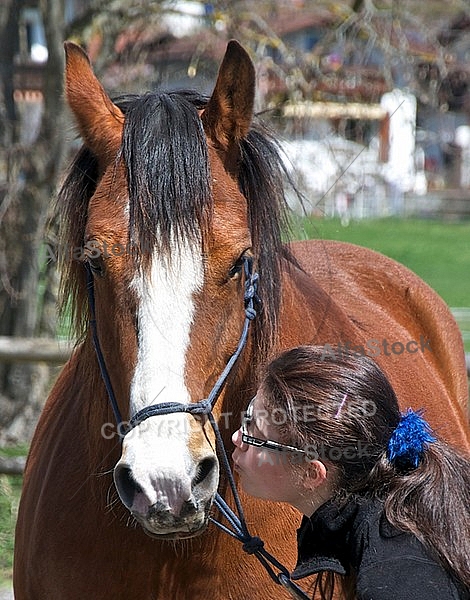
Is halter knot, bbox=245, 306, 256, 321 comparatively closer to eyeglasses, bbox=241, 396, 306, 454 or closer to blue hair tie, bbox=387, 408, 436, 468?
eyeglasses, bbox=241, 396, 306, 454

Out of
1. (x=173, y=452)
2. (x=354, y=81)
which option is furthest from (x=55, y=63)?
(x=173, y=452)

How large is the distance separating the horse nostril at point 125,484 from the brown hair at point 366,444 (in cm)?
33

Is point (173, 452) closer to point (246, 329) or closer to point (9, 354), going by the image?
point (246, 329)

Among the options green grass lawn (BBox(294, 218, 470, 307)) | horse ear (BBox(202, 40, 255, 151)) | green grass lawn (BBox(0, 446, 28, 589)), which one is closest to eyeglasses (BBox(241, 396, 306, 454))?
horse ear (BBox(202, 40, 255, 151))

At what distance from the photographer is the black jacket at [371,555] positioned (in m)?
1.65

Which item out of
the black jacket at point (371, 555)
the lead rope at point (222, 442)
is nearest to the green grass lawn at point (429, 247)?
the lead rope at point (222, 442)

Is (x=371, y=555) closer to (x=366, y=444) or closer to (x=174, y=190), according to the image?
(x=366, y=444)

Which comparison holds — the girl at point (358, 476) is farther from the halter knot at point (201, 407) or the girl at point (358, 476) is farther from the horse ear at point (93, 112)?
the horse ear at point (93, 112)

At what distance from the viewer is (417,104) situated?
270 inches

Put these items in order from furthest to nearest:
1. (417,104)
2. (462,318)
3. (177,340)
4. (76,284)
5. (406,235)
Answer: (406,235)
(462,318)
(417,104)
(76,284)
(177,340)

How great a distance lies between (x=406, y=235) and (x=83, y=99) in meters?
21.4

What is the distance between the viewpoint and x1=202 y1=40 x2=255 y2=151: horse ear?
2.38 metres

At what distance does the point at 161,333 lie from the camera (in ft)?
6.84

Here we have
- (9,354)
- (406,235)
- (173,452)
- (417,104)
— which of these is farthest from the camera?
(406,235)
